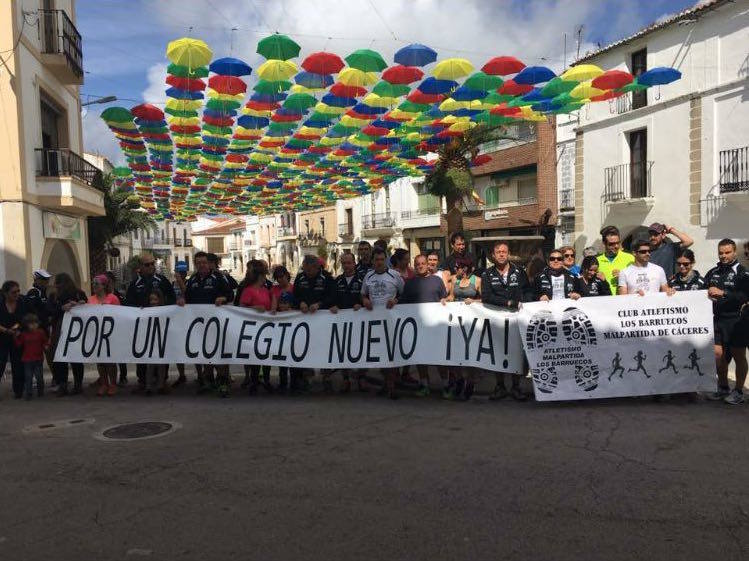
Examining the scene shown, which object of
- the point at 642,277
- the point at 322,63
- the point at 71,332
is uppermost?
the point at 322,63

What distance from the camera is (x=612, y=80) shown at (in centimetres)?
1046

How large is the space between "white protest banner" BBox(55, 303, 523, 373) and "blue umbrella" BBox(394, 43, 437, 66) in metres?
5.02

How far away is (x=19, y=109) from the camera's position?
12289 mm

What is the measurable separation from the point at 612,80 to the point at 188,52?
23.6 feet

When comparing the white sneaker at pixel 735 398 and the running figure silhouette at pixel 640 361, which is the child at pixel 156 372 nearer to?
the running figure silhouette at pixel 640 361

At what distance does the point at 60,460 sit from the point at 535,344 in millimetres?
4776

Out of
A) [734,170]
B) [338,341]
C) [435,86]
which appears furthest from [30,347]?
[734,170]

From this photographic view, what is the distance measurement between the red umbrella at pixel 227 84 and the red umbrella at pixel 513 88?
15.4ft

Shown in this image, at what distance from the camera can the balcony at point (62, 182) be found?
13.4 m

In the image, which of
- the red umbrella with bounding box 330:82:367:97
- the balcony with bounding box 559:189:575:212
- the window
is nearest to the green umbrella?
the red umbrella with bounding box 330:82:367:97

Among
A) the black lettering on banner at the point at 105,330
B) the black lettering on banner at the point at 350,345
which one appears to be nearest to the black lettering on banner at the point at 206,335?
the black lettering on banner at the point at 105,330

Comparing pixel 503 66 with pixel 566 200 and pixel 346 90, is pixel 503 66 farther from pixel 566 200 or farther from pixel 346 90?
pixel 566 200

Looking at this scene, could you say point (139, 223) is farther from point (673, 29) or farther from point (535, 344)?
point (535, 344)

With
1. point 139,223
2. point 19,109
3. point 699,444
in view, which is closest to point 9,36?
point 19,109
